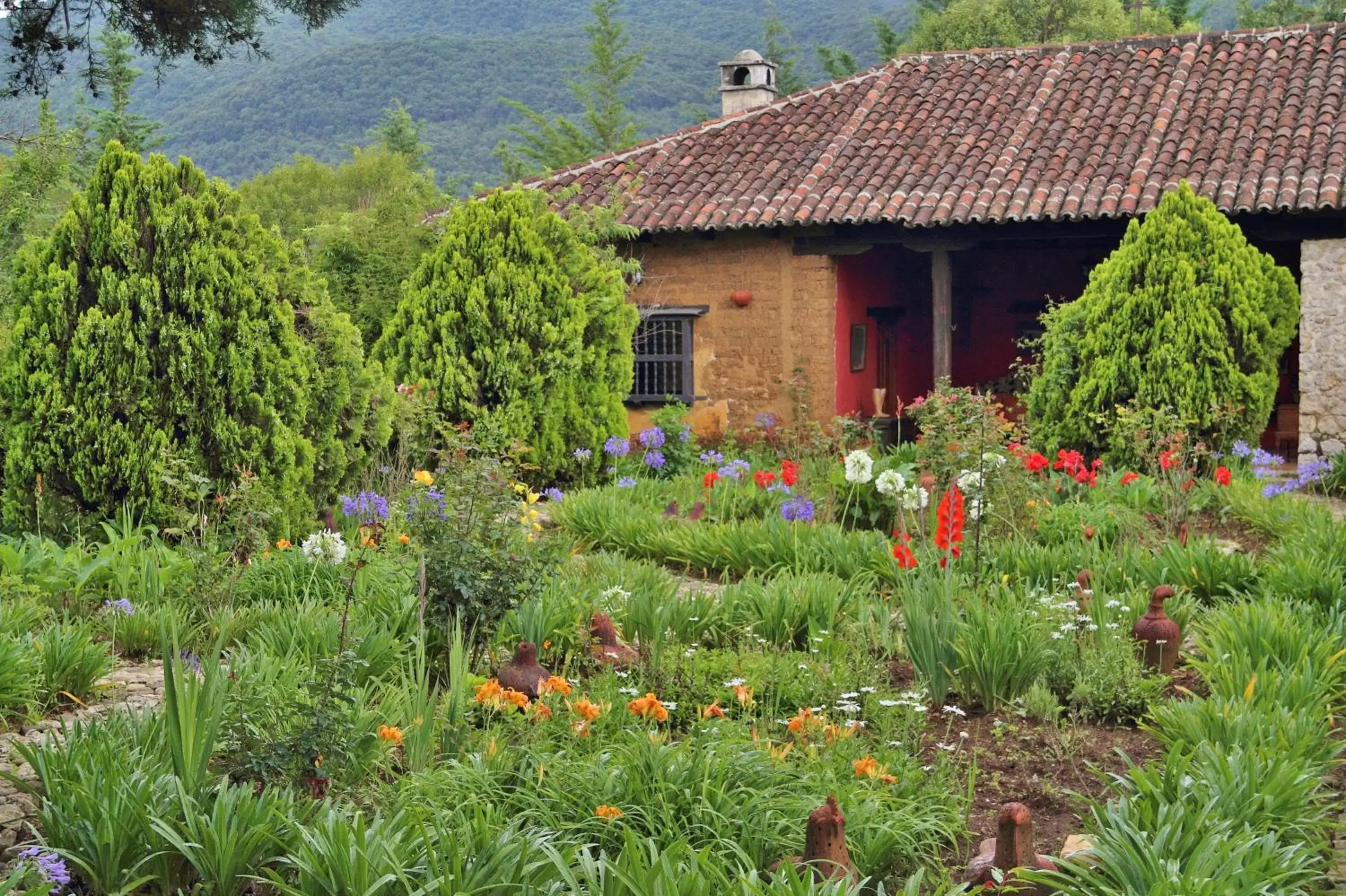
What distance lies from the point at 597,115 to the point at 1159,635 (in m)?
35.7

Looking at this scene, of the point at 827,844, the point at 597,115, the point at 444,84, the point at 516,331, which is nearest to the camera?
the point at 827,844

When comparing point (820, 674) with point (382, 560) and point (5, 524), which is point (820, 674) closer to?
point (382, 560)

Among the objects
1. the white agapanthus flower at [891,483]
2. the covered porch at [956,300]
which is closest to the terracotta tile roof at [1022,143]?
the covered porch at [956,300]

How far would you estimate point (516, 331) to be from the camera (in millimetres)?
10461

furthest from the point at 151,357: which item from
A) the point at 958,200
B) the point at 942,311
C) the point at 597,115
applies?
the point at 597,115

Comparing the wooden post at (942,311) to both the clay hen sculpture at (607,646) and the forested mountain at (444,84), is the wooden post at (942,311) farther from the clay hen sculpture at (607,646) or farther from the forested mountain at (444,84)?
the forested mountain at (444,84)

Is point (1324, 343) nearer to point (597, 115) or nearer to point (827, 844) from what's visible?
point (827, 844)

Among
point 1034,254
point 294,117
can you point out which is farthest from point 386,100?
point 1034,254

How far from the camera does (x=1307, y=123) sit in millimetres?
13789

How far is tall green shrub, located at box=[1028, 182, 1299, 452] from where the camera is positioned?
35.7 feet

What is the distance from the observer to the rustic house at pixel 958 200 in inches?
516

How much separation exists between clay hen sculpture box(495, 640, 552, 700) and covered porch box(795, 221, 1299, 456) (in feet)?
30.8

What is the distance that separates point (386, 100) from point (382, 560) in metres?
65.2

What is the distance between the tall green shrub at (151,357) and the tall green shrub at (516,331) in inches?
105
